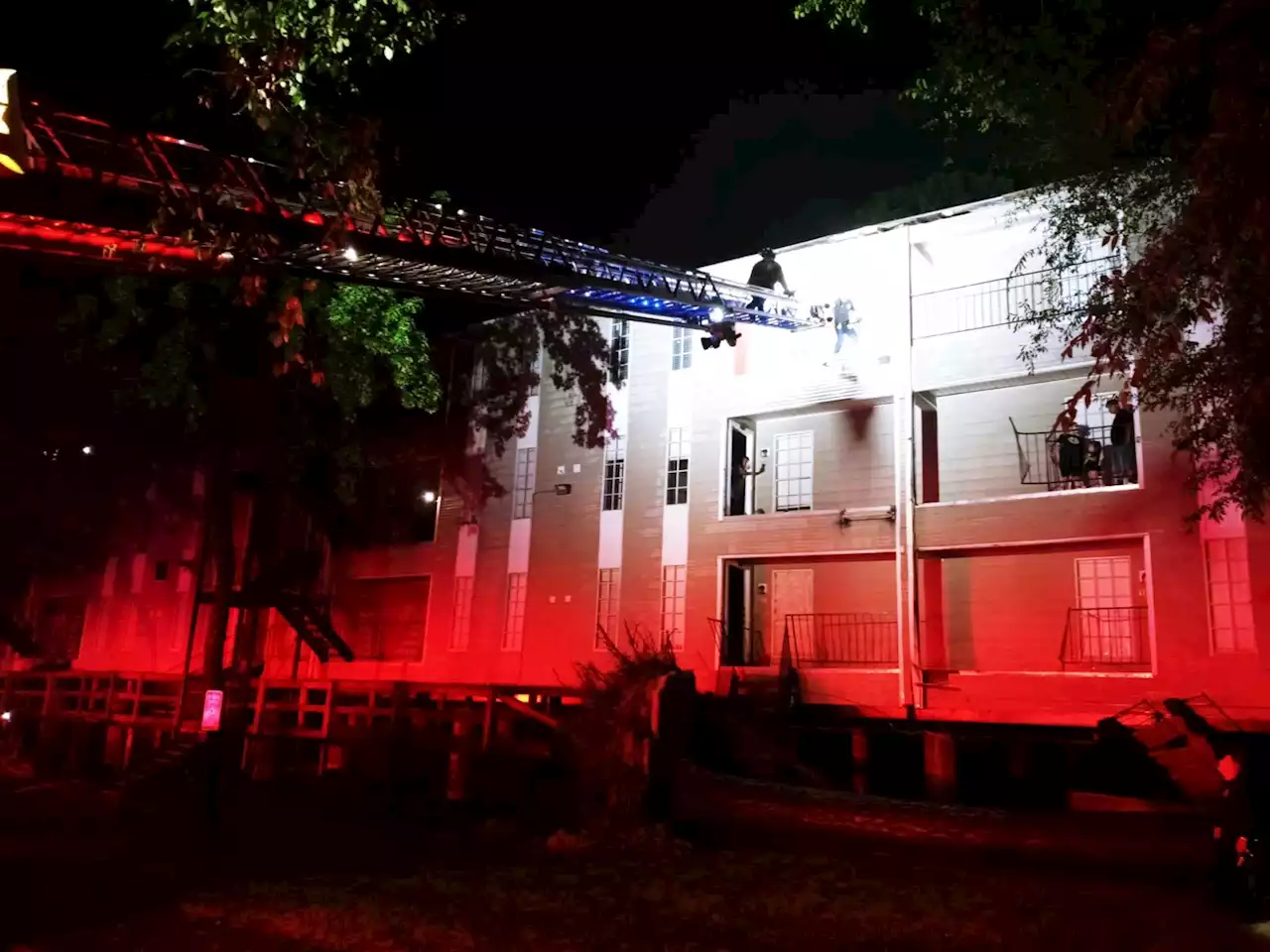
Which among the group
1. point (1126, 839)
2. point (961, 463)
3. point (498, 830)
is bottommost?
point (498, 830)

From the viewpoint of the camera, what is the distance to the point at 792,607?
2056cm

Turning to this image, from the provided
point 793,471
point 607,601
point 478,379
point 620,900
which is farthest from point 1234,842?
point 478,379

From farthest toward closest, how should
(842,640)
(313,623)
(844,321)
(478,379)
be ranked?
(313,623), (478,379), (842,640), (844,321)

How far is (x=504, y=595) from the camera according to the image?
75.9ft

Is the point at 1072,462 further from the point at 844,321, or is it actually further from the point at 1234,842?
the point at 1234,842

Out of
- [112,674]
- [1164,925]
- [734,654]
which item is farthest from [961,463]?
[112,674]

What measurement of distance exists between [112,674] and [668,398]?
1448 centimetres

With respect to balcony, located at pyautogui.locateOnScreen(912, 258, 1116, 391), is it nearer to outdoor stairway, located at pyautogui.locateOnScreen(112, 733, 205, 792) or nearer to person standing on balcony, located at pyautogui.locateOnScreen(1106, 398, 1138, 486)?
person standing on balcony, located at pyautogui.locateOnScreen(1106, 398, 1138, 486)

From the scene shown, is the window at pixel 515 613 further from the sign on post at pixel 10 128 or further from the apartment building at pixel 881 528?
the sign on post at pixel 10 128

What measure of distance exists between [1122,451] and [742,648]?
807 centimetres

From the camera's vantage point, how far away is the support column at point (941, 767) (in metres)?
13.5

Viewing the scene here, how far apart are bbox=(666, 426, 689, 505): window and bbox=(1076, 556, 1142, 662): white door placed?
311 inches

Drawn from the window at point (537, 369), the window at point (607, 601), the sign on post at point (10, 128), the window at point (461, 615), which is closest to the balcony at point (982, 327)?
the window at point (607, 601)

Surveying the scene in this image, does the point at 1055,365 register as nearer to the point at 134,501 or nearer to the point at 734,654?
the point at 734,654
